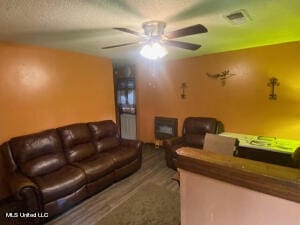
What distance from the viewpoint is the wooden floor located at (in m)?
2.41

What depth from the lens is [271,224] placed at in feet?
2.06

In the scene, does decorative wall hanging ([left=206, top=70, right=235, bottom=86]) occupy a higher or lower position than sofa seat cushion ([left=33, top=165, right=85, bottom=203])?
higher

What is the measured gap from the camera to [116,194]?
292 centimetres

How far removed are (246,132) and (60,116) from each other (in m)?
3.54

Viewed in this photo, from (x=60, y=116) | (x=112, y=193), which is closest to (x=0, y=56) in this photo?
(x=60, y=116)

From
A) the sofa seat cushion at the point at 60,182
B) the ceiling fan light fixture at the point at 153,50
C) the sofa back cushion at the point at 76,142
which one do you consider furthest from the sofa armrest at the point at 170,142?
the ceiling fan light fixture at the point at 153,50

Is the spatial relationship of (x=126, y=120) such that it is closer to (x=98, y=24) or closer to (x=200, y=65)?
(x=200, y=65)

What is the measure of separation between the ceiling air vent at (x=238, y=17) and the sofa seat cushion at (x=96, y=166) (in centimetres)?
255

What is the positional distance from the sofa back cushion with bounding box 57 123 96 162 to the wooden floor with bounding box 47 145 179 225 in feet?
2.31

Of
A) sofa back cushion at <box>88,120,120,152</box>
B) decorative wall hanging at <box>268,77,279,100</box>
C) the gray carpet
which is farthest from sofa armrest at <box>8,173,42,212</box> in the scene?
decorative wall hanging at <box>268,77,279,100</box>

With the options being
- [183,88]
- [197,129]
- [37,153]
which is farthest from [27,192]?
[183,88]

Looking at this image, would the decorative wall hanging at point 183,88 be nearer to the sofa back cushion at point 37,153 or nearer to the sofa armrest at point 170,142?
the sofa armrest at point 170,142

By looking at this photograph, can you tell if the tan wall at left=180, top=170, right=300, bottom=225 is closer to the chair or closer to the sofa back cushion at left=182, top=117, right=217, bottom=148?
the chair

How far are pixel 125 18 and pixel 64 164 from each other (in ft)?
7.48
